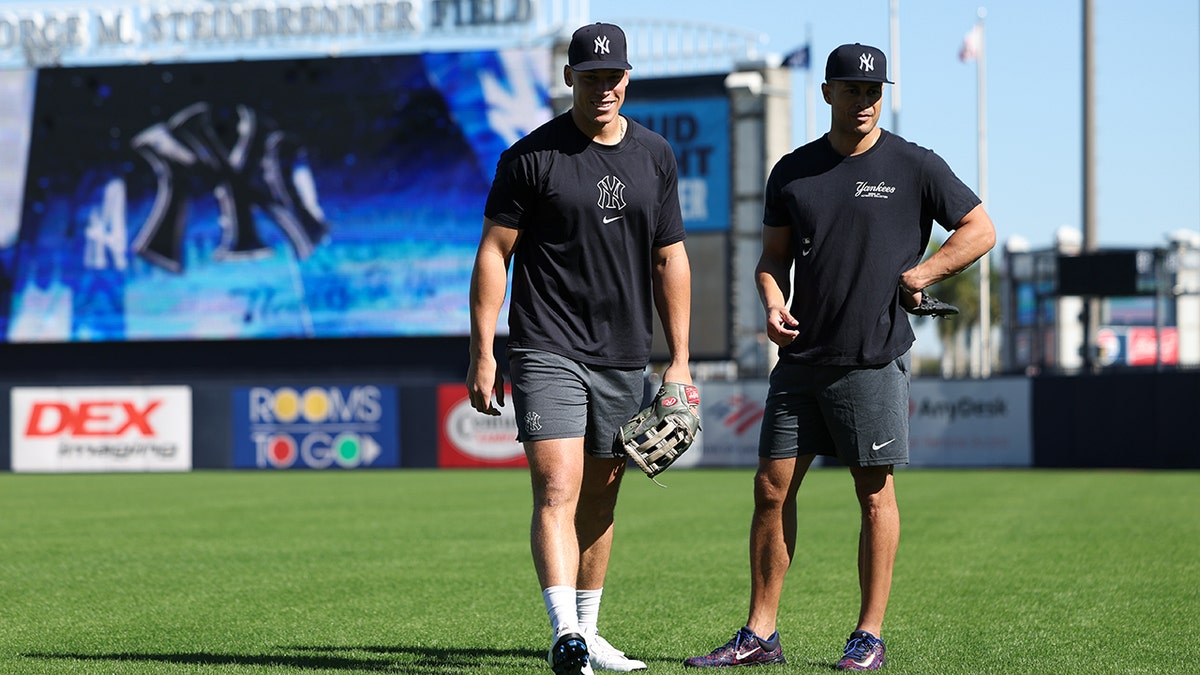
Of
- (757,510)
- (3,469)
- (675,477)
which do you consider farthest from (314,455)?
(757,510)

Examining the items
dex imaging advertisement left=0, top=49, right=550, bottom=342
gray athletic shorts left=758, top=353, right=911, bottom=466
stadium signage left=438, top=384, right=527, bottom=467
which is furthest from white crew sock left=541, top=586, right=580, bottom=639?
dex imaging advertisement left=0, top=49, right=550, bottom=342

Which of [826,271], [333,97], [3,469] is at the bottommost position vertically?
[3,469]

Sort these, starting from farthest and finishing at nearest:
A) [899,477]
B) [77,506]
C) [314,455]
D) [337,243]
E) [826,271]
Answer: [337,243] → [314,455] → [899,477] → [77,506] → [826,271]

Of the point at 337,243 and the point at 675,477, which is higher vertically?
the point at 337,243

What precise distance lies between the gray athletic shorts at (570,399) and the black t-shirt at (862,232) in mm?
641

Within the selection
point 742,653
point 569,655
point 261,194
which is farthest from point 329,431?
point 569,655

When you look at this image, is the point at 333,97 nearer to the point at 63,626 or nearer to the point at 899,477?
the point at 899,477

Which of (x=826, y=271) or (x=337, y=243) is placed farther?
(x=337, y=243)

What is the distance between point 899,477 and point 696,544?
35.6ft

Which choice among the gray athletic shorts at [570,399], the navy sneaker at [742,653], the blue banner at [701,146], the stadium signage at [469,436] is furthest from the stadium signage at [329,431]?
the gray athletic shorts at [570,399]

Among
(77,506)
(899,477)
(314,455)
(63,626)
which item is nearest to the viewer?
(63,626)

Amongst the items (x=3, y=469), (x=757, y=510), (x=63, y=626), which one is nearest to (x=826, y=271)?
(x=757, y=510)

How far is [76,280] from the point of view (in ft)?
106

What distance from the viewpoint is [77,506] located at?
1547 centimetres
